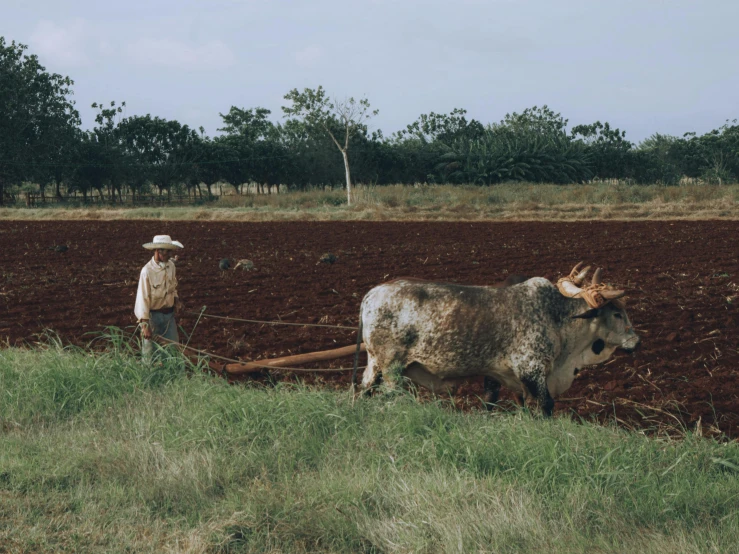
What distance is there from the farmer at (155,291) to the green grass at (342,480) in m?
0.98

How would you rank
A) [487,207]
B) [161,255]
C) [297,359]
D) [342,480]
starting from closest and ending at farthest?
[342,480], [297,359], [161,255], [487,207]

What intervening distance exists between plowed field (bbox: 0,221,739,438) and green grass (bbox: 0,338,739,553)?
1.01 metres

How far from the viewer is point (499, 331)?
4770 mm

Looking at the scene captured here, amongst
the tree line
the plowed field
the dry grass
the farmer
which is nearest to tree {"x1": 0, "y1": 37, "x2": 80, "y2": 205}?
the tree line

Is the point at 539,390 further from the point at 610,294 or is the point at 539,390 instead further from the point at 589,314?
the point at 610,294

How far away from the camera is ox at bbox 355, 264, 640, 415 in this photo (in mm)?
4762

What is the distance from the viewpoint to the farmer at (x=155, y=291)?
640 cm

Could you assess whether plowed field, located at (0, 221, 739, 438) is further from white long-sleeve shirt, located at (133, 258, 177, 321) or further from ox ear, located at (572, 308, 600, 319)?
white long-sleeve shirt, located at (133, 258, 177, 321)

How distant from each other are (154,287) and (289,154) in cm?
5749

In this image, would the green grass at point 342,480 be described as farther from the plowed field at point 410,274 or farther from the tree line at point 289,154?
the tree line at point 289,154

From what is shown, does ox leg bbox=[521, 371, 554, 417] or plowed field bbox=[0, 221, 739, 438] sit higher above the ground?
ox leg bbox=[521, 371, 554, 417]

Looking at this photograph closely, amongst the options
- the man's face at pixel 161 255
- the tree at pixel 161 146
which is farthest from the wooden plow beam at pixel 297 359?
the tree at pixel 161 146

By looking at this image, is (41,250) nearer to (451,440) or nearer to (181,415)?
(181,415)

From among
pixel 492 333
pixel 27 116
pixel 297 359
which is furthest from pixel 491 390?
pixel 27 116
